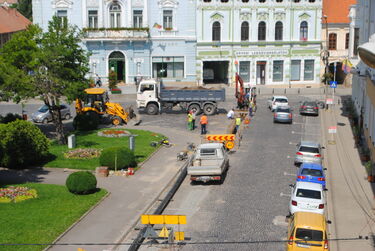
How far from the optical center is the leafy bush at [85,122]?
43.8m

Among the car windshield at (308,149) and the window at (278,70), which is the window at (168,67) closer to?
the window at (278,70)

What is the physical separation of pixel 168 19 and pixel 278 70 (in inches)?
632

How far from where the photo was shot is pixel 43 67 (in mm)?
37219

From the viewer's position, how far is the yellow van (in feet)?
65.3

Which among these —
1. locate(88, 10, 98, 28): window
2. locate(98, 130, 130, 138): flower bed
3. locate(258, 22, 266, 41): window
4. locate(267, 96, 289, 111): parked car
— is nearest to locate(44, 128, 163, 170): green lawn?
locate(98, 130, 130, 138): flower bed

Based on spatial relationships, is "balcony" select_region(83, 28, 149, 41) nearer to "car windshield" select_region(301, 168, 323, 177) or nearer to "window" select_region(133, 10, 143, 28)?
"window" select_region(133, 10, 143, 28)

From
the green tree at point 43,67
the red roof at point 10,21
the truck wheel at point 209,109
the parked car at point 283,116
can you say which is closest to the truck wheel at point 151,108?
the truck wheel at point 209,109

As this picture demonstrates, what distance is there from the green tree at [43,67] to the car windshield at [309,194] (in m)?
19.0

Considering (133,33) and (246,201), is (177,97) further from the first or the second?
(246,201)

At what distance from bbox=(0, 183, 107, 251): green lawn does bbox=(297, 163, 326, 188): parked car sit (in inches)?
417

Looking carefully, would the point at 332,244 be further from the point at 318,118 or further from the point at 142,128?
the point at 318,118

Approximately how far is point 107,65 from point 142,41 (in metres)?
5.40

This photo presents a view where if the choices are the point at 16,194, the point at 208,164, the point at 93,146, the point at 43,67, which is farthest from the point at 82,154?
the point at 208,164

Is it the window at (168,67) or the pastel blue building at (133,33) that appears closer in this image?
the pastel blue building at (133,33)
